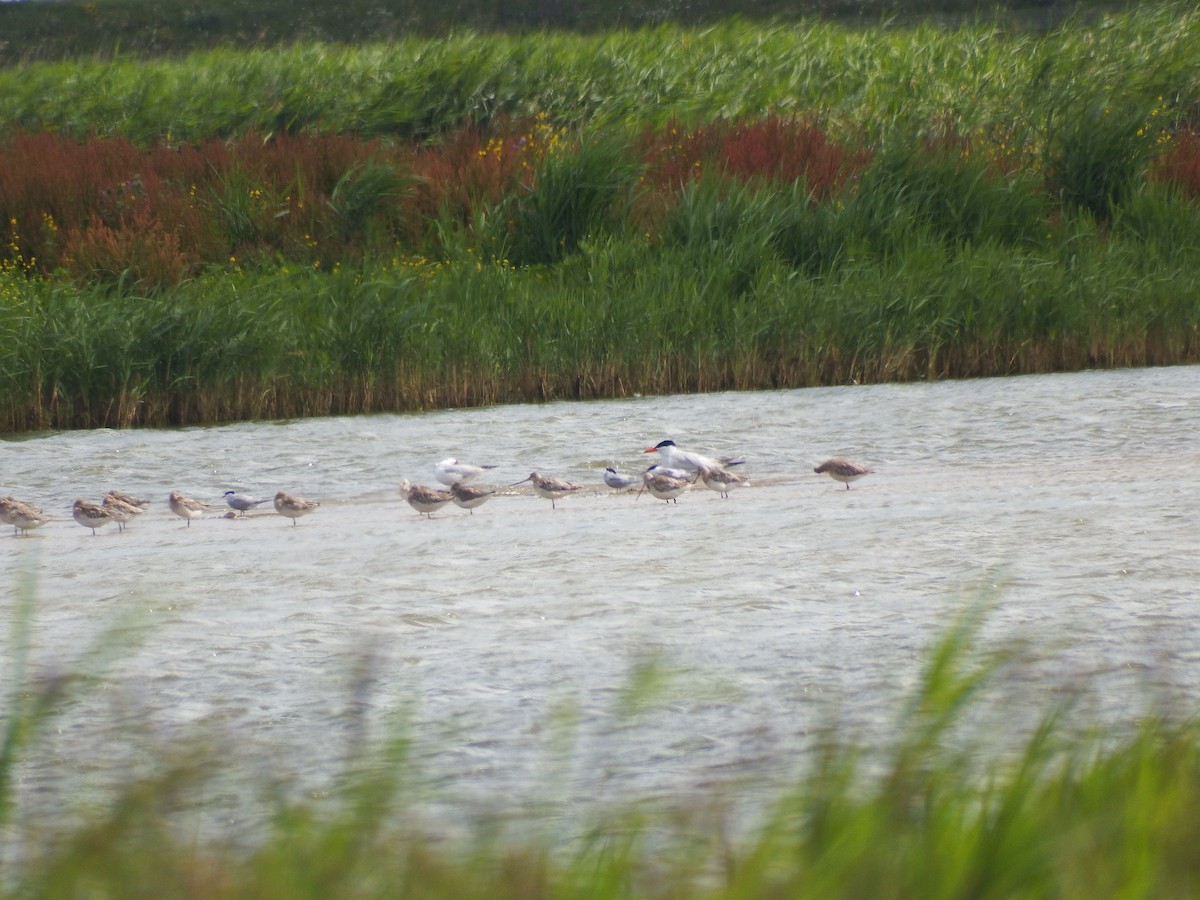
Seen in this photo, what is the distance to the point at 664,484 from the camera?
24.6 ft

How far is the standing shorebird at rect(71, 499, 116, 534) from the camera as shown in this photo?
726 centimetres

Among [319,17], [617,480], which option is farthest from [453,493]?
[319,17]

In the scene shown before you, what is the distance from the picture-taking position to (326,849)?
201 cm

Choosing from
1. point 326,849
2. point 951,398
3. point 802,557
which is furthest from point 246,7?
point 326,849

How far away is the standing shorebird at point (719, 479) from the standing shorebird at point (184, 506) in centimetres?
239

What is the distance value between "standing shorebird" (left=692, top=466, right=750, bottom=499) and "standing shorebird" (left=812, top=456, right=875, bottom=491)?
15.9 inches

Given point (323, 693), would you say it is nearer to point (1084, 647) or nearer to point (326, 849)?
point (1084, 647)

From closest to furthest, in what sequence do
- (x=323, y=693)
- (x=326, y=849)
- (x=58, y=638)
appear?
(x=326, y=849), (x=323, y=693), (x=58, y=638)

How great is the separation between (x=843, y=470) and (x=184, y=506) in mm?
3116

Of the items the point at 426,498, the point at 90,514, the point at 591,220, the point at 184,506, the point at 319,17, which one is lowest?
the point at 319,17

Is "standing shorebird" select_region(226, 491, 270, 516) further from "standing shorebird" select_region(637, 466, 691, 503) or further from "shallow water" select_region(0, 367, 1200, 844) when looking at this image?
"standing shorebird" select_region(637, 466, 691, 503)

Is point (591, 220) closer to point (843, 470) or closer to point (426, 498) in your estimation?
point (843, 470)

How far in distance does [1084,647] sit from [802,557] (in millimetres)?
1667

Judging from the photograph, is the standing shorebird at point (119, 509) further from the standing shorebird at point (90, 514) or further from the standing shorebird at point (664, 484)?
the standing shorebird at point (664, 484)
